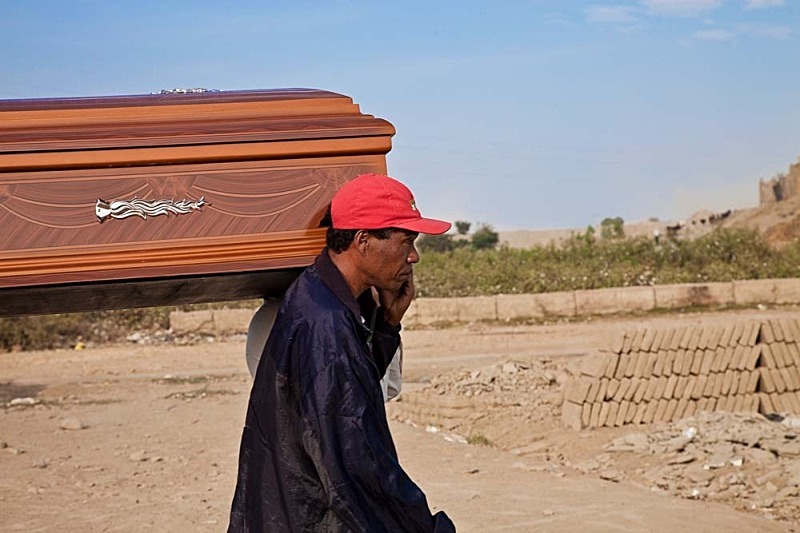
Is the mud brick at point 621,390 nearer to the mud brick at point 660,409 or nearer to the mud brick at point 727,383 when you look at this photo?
the mud brick at point 660,409

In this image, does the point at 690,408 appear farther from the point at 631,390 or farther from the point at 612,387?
the point at 612,387

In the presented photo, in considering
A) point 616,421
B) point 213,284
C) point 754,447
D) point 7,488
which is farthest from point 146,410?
point 213,284

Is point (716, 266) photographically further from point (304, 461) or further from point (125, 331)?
point (304, 461)

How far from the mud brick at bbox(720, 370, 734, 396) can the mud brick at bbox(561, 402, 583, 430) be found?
1.34 meters

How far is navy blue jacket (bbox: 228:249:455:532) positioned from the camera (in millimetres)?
2598

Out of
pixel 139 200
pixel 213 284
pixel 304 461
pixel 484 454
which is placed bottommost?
pixel 484 454

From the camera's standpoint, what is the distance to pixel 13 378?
1479cm

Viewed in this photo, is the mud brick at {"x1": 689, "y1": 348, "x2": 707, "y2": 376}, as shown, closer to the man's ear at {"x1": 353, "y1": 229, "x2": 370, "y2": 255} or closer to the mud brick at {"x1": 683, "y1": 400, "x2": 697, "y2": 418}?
the mud brick at {"x1": 683, "y1": 400, "x2": 697, "y2": 418}

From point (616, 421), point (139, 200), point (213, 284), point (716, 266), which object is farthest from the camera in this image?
point (716, 266)

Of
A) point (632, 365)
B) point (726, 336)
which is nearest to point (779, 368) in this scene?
point (726, 336)

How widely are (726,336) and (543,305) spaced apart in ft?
30.2

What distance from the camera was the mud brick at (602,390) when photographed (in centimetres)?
923

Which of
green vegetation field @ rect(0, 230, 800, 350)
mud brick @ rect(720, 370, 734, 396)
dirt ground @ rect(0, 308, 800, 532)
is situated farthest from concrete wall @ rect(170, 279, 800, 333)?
mud brick @ rect(720, 370, 734, 396)

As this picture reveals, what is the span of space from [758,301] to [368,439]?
1819 cm
